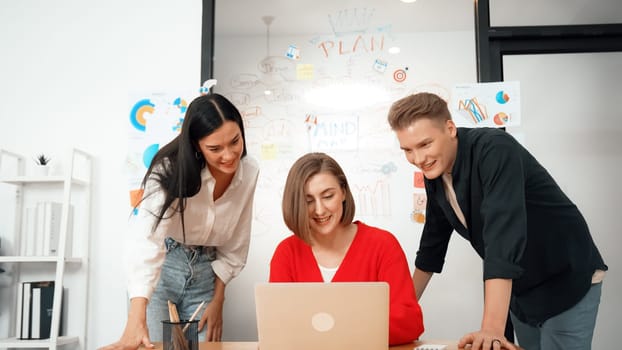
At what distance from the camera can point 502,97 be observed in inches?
104

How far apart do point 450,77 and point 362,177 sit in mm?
621

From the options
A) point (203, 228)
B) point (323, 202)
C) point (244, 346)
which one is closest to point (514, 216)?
point (323, 202)

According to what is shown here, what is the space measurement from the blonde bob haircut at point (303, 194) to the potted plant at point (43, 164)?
1.56m

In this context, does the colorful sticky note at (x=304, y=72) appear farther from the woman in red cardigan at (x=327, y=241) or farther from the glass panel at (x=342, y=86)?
the woman in red cardigan at (x=327, y=241)

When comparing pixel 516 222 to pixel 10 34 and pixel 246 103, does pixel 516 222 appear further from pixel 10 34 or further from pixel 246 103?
pixel 10 34

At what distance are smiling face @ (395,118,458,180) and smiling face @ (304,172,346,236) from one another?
294mm

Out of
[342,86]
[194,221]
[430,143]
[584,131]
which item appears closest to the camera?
[430,143]

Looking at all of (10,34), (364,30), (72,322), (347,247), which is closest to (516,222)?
(347,247)

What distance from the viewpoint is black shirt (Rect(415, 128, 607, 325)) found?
149 centimetres

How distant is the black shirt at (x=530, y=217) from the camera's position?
1.49m

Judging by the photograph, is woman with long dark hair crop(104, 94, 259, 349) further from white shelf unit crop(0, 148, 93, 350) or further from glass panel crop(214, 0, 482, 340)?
white shelf unit crop(0, 148, 93, 350)

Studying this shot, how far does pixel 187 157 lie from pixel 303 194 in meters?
0.37

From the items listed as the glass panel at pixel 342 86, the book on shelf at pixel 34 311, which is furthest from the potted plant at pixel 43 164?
the glass panel at pixel 342 86

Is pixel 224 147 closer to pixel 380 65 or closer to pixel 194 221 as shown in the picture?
pixel 194 221
